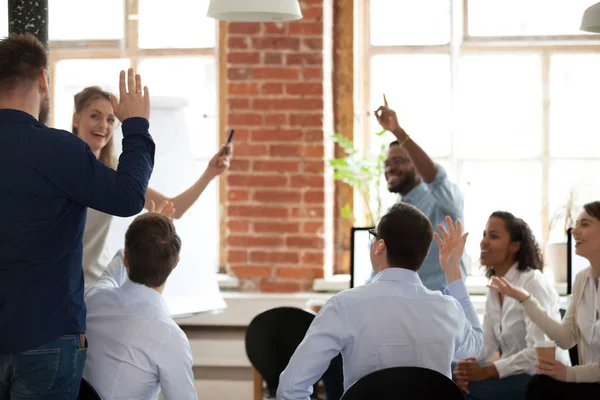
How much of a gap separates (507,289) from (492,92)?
222 cm

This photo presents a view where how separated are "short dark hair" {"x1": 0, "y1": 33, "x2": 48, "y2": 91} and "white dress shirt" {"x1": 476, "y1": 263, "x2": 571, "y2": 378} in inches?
94.8

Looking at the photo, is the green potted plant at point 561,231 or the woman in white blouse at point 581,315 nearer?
the woman in white blouse at point 581,315

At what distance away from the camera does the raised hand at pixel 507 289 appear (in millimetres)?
3259

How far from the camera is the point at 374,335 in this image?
2293 millimetres

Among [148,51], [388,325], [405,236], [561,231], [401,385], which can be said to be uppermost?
[148,51]

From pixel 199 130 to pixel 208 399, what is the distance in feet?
5.43

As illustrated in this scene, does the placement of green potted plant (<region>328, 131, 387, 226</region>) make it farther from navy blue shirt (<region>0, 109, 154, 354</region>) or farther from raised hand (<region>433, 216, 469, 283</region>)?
navy blue shirt (<region>0, 109, 154, 354</region>)

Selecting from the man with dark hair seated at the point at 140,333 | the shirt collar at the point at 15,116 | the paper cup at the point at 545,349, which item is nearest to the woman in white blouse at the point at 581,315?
the paper cup at the point at 545,349

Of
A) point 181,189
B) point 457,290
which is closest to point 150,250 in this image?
point 457,290

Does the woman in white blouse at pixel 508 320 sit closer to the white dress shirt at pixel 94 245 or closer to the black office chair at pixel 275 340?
the black office chair at pixel 275 340

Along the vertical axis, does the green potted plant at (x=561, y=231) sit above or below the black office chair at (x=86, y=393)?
above

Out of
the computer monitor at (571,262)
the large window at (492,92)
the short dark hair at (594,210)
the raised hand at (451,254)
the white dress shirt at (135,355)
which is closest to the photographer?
the white dress shirt at (135,355)

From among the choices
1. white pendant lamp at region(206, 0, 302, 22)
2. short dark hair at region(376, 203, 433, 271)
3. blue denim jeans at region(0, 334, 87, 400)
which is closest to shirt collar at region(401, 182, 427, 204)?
white pendant lamp at region(206, 0, 302, 22)

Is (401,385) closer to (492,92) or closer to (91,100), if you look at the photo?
(91,100)
